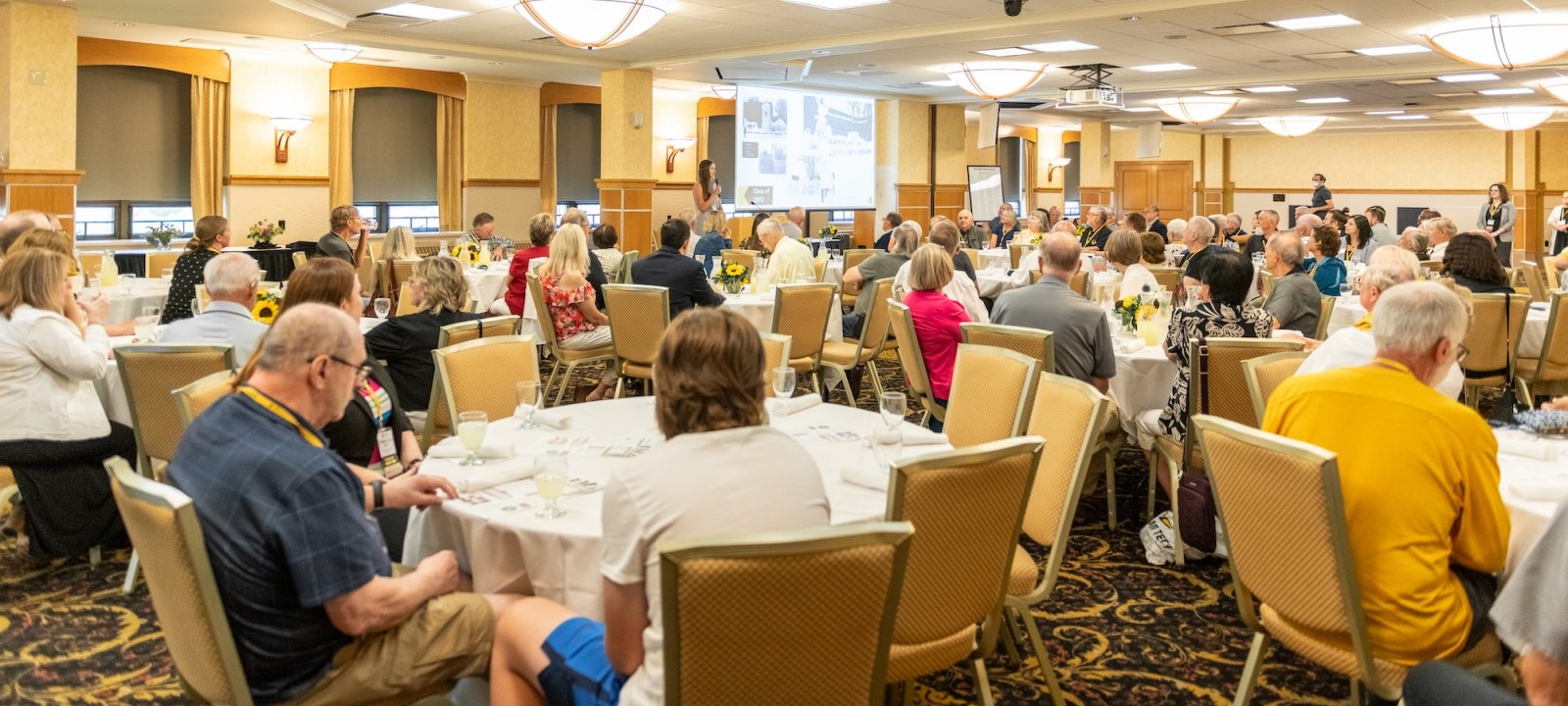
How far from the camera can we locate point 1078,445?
10.8 feet

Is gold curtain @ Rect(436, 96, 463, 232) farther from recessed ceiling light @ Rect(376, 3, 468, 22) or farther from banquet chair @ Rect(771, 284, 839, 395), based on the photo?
banquet chair @ Rect(771, 284, 839, 395)

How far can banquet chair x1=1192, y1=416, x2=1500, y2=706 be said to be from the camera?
8.95ft

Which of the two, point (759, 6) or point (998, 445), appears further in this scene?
point (759, 6)

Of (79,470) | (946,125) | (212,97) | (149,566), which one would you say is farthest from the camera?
(946,125)

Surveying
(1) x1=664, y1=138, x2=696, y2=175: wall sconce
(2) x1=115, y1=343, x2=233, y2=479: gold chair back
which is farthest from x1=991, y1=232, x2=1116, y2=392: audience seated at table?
(1) x1=664, y1=138, x2=696, y2=175: wall sconce

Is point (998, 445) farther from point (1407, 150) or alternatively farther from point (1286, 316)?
point (1407, 150)

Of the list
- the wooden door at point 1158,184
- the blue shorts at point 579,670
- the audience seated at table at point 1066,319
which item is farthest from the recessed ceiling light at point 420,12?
the wooden door at point 1158,184

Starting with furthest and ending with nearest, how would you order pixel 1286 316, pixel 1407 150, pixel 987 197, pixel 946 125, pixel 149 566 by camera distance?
pixel 1407 150, pixel 987 197, pixel 946 125, pixel 1286 316, pixel 149 566

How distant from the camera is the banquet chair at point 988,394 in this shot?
13.1ft

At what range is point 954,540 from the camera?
269 centimetres

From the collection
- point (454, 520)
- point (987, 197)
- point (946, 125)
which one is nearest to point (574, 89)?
point (946, 125)

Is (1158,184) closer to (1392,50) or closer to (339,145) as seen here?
(1392,50)

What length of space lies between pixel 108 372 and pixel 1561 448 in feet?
17.5

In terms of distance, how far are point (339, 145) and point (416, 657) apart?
1302 cm
